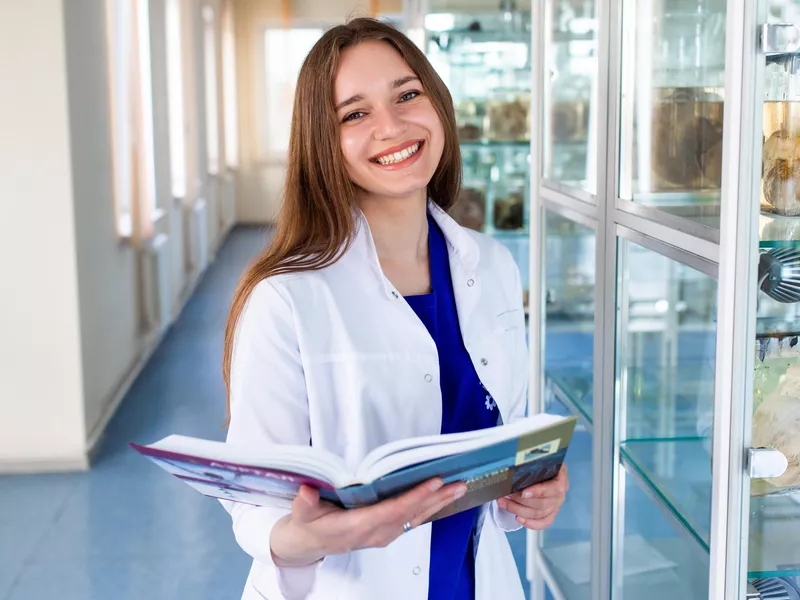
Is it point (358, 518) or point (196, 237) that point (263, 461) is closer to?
point (358, 518)

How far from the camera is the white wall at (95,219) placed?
4934 mm

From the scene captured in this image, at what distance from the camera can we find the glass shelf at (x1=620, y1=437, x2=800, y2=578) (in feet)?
5.27

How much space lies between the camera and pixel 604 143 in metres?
2.23

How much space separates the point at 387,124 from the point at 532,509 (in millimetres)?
685

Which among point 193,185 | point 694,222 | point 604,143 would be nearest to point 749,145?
point 694,222

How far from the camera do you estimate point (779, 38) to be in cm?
140

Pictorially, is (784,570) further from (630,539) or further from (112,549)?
(112,549)

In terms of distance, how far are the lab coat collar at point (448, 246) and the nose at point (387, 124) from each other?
149 mm

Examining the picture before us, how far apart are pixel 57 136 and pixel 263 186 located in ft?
34.1

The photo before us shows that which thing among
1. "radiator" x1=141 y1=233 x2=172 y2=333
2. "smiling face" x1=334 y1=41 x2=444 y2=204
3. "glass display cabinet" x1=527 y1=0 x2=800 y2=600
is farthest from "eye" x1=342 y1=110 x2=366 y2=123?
"radiator" x1=141 y1=233 x2=172 y2=333

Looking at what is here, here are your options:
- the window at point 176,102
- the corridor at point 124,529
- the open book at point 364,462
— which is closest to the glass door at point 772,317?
the open book at point 364,462

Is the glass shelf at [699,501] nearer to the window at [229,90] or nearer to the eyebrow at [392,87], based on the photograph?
the eyebrow at [392,87]

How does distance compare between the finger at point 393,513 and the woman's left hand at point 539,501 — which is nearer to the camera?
the finger at point 393,513

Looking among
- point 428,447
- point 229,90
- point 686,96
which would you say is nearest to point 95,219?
point 686,96
